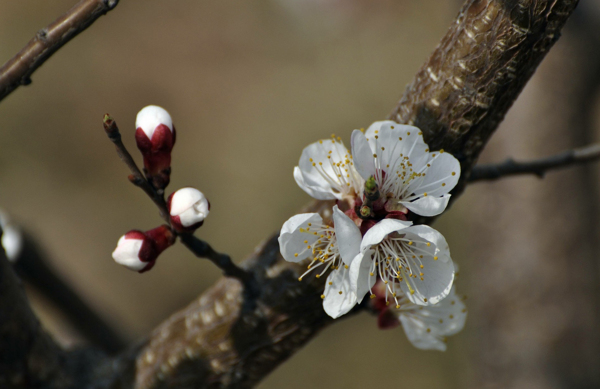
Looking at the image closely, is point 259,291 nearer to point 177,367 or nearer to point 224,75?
point 177,367

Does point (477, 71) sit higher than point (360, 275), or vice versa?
point (477, 71)

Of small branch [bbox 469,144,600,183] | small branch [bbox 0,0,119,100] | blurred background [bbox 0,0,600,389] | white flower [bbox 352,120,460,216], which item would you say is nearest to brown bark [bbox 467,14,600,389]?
blurred background [bbox 0,0,600,389]

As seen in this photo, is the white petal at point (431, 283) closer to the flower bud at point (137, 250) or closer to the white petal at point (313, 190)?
the white petal at point (313, 190)

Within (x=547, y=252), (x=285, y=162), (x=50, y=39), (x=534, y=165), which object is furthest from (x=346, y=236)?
(x=285, y=162)

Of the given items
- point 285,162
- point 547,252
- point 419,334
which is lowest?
point 547,252

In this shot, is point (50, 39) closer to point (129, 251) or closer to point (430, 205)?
point (129, 251)

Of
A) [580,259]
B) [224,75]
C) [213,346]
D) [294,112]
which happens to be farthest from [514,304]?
[224,75]

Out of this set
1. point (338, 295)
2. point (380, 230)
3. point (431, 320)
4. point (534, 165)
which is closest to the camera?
point (380, 230)

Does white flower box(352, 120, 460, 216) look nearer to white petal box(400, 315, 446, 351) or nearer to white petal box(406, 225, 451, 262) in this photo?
white petal box(406, 225, 451, 262)
